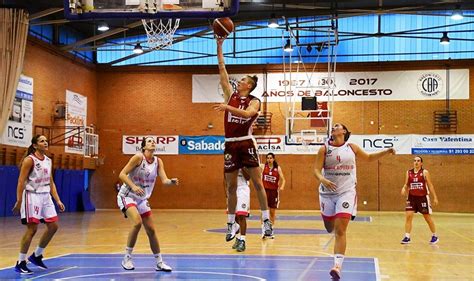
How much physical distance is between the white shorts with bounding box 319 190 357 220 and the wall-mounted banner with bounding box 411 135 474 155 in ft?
77.8

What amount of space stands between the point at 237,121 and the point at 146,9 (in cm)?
225

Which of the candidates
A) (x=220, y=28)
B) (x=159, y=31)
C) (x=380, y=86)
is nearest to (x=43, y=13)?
(x=159, y=31)

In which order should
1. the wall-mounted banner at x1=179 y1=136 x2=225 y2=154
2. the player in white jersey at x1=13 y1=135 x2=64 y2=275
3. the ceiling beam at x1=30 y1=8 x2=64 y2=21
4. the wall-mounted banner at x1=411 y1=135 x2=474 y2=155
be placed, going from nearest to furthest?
the player in white jersey at x1=13 y1=135 x2=64 y2=275, the ceiling beam at x1=30 y1=8 x2=64 y2=21, the wall-mounted banner at x1=411 y1=135 x2=474 y2=155, the wall-mounted banner at x1=179 y1=136 x2=225 y2=154

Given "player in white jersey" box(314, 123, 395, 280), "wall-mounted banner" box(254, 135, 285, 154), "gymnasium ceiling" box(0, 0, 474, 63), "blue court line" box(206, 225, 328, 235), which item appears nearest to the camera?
"player in white jersey" box(314, 123, 395, 280)

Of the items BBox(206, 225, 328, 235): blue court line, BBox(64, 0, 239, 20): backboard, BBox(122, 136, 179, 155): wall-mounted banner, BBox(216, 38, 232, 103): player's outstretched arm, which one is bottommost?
BBox(206, 225, 328, 235): blue court line

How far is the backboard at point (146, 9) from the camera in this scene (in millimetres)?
8656

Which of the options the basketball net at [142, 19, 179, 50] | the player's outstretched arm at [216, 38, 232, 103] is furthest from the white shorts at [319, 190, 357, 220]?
the basketball net at [142, 19, 179, 50]

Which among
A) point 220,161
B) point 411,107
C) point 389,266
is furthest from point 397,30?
point 389,266

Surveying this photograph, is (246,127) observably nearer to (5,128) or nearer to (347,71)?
(5,128)

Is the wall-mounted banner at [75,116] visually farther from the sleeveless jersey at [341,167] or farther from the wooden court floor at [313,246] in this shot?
the sleeveless jersey at [341,167]

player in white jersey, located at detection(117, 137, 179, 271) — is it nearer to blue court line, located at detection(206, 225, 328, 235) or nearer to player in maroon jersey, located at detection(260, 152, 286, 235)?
player in maroon jersey, located at detection(260, 152, 286, 235)

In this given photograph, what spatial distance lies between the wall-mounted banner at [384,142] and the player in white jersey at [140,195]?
22825 mm

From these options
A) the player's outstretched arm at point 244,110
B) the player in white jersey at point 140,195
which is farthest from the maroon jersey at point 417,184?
the player in white jersey at point 140,195

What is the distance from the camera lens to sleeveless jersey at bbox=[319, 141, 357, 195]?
897 centimetres
